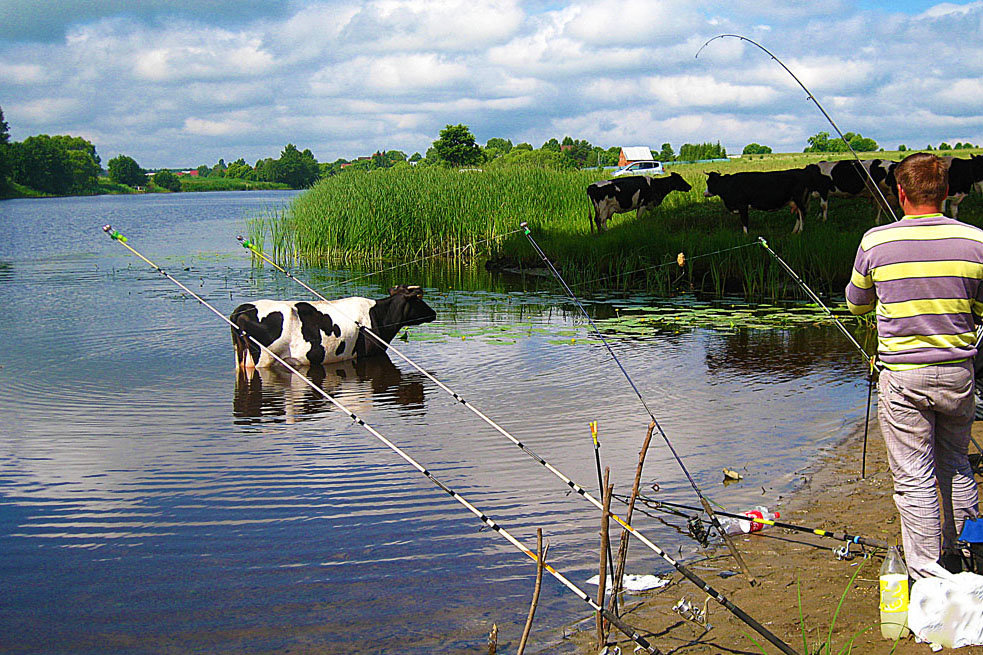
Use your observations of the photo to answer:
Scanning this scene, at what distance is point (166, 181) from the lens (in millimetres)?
148125

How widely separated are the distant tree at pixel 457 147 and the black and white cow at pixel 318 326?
63007mm

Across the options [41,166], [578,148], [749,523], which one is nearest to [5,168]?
[41,166]

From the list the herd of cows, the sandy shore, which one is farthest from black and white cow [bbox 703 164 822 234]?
the sandy shore

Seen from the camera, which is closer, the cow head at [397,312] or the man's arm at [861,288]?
the man's arm at [861,288]

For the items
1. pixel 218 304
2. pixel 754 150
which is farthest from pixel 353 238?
pixel 754 150

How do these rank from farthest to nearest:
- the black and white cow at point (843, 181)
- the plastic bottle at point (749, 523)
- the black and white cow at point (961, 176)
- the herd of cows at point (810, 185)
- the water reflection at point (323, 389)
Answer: the black and white cow at point (843, 181), the herd of cows at point (810, 185), the black and white cow at point (961, 176), the water reflection at point (323, 389), the plastic bottle at point (749, 523)

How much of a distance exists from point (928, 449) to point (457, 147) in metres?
71.1

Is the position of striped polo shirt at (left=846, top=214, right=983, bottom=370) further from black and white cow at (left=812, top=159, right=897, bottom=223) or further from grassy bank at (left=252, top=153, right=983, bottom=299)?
black and white cow at (left=812, top=159, right=897, bottom=223)

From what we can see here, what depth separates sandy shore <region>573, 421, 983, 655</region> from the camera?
3432 mm

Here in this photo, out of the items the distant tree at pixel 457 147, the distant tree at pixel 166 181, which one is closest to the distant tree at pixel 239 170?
the distant tree at pixel 166 181

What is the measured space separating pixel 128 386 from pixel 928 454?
7945mm

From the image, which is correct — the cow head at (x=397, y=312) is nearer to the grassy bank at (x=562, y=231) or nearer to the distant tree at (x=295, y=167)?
the grassy bank at (x=562, y=231)

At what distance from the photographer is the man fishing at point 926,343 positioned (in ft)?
11.5

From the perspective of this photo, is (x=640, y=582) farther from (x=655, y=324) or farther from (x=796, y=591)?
(x=655, y=324)
